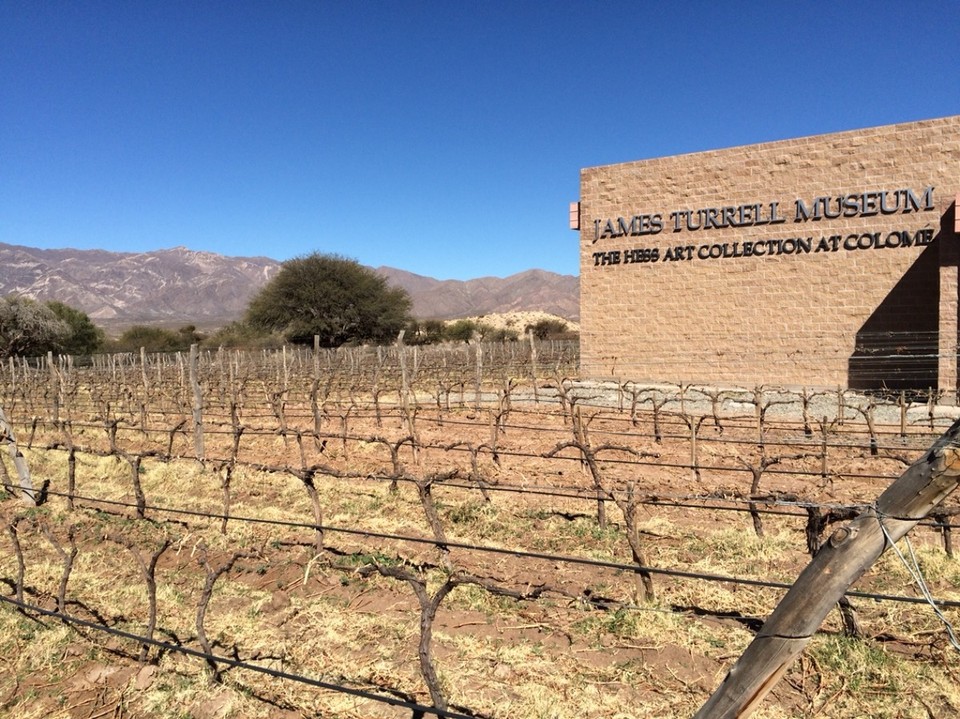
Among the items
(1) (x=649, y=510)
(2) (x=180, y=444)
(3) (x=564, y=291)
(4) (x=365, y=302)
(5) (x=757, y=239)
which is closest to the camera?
(1) (x=649, y=510)

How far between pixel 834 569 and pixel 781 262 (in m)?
15.9

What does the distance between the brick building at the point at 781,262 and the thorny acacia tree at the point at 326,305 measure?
23.8m

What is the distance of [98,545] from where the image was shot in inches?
227

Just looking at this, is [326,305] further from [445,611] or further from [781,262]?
[445,611]

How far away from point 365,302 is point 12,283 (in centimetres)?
19614

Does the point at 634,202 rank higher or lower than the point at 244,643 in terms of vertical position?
higher

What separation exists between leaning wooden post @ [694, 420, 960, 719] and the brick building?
562 inches

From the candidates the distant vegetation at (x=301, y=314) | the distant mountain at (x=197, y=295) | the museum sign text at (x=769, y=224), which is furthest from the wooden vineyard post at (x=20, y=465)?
the distant mountain at (x=197, y=295)

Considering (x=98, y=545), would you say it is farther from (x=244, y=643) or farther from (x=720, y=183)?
(x=720, y=183)

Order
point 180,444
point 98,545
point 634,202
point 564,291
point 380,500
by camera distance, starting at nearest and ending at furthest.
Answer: point 98,545 → point 380,500 → point 180,444 → point 634,202 → point 564,291

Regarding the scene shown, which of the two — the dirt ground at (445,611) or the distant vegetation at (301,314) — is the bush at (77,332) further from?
the dirt ground at (445,611)

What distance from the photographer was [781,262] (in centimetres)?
1576

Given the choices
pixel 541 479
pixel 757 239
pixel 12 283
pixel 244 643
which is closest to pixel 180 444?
pixel 541 479

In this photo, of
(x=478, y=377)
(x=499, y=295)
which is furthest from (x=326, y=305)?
(x=499, y=295)
